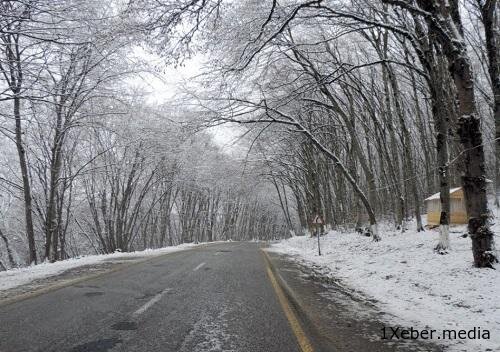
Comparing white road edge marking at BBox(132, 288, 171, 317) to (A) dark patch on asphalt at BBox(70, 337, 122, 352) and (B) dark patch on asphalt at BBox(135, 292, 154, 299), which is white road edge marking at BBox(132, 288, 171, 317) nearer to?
(B) dark patch on asphalt at BBox(135, 292, 154, 299)

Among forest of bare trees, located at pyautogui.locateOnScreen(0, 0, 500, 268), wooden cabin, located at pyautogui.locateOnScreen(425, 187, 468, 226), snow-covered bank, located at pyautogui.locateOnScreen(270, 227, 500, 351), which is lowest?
snow-covered bank, located at pyautogui.locateOnScreen(270, 227, 500, 351)

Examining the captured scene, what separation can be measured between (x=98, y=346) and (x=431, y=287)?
6.28 m

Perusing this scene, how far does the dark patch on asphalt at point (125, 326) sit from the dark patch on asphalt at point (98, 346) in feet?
1.55

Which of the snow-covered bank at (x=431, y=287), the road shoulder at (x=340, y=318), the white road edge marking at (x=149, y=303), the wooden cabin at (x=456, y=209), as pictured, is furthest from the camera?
the wooden cabin at (x=456, y=209)

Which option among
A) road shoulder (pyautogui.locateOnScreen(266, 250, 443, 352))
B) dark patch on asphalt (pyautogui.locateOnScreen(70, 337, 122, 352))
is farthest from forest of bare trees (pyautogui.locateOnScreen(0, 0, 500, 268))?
dark patch on asphalt (pyautogui.locateOnScreen(70, 337, 122, 352))

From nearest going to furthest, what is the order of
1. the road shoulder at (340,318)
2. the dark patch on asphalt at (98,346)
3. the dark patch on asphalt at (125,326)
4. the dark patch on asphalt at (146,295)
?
1. the dark patch on asphalt at (98,346)
2. the road shoulder at (340,318)
3. the dark patch on asphalt at (125,326)
4. the dark patch on asphalt at (146,295)

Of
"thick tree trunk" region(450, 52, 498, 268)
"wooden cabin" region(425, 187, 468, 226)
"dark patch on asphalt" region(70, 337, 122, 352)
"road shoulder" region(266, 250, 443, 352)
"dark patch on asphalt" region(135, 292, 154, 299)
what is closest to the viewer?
"dark patch on asphalt" region(70, 337, 122, 352)

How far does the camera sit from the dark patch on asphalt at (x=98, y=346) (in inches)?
169

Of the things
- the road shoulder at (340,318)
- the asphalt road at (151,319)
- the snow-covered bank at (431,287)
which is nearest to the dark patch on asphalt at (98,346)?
the asphalt road at (151,319)

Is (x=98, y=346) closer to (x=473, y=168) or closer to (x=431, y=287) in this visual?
(x=431, y=287)

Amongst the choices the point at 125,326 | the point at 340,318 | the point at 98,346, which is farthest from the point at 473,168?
the point at 98,346

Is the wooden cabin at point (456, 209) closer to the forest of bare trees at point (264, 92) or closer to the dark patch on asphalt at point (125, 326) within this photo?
the forest of bare trees at point (264, 92)

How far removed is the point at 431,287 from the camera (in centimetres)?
770

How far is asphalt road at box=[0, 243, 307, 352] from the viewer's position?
4543 mm
